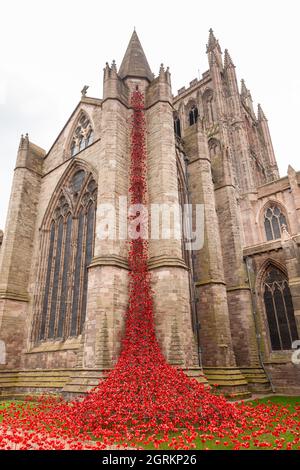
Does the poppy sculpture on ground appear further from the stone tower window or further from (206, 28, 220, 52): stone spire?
(206, 28, 220, 52): stone spire

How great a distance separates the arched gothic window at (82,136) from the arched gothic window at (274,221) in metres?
15.7

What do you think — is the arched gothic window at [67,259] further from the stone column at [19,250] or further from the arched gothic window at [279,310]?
the arched gothic window at [279,310]

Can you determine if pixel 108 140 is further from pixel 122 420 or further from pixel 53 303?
pixel 122 420

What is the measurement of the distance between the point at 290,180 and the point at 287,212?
2.39 m

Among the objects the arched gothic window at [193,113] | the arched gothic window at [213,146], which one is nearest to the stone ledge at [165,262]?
the arched gothic window at [213,146]

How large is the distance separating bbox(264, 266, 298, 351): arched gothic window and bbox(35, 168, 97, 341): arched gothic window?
9.24 metres

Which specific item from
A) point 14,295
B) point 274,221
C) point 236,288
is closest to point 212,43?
point 274,221

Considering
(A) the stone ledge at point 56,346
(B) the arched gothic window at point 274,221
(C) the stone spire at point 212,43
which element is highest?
(C) the stone spire at point 212,43

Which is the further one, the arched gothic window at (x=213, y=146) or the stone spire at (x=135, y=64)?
the arched gothic window at (x=213, y=146)

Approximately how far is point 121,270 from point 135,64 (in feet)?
37.8

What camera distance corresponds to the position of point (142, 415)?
283 inches

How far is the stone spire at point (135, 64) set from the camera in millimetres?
16328

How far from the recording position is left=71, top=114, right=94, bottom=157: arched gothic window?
1711 centimetres
